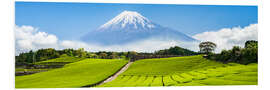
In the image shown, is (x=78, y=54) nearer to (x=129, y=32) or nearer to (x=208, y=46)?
(x=129, y=32)

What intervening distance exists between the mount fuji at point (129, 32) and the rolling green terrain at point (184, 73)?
995 mm

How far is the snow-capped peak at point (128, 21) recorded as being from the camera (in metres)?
10.6

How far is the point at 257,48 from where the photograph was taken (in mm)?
10578

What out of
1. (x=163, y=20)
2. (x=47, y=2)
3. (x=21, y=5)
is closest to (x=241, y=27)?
(x=163, y=20)

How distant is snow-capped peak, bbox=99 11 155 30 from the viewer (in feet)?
34.7

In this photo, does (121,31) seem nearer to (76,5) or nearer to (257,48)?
(76,5)

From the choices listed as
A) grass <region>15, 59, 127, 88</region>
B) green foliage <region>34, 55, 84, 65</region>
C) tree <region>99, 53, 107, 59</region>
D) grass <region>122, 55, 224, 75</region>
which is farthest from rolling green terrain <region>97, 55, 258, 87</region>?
green foliage <region>34, 55, 84, 65</region>

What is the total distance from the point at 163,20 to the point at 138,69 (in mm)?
2200

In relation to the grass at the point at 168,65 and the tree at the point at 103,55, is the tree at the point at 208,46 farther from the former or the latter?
the tree at the point at 103,55

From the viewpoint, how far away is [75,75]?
1004 centimetres

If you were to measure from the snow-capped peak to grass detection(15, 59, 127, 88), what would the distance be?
4.77 ft

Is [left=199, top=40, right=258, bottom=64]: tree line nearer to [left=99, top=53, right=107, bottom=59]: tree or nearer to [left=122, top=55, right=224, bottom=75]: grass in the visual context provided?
[left=122, top=55, right=224, bottom=75]: grass

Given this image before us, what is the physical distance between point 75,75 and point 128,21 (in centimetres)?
298

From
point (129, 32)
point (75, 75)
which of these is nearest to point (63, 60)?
point (75, 75)
